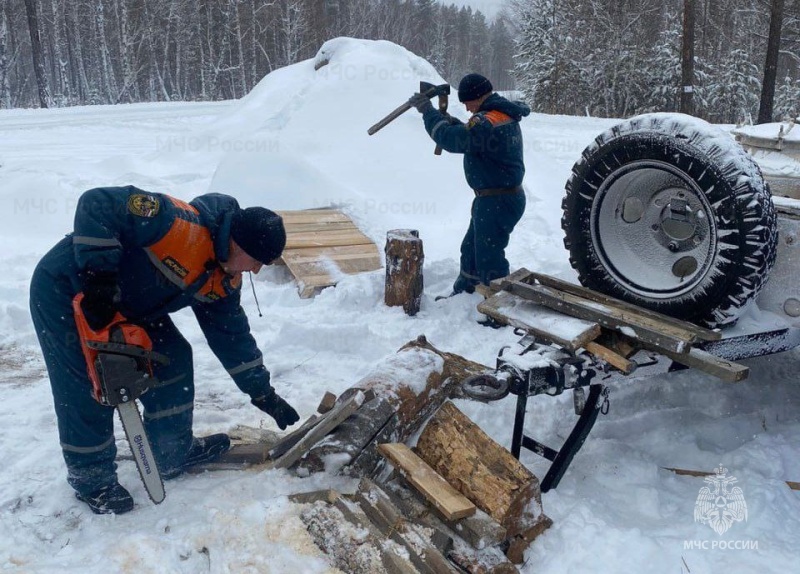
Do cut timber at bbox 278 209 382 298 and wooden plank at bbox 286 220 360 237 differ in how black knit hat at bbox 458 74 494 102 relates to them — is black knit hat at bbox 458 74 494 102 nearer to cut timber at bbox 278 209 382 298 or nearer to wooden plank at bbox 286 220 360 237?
cut timber at bbox 278 209 382 298

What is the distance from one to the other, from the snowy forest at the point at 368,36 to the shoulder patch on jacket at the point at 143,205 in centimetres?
2525

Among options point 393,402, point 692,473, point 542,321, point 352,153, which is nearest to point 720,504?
point 692,473

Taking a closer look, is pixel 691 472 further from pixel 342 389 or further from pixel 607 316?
pixel 342 389

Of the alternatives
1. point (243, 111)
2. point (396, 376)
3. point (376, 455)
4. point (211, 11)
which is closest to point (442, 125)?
point (396, 376)

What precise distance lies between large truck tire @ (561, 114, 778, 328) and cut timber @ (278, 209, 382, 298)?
2.82 metres

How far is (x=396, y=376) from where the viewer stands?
3168 mm

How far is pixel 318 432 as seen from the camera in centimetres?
287

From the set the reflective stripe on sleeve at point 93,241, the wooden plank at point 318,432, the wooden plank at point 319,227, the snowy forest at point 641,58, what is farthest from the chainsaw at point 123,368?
the snowy forest at point 641,58

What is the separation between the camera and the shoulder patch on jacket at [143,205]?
259 centimetres

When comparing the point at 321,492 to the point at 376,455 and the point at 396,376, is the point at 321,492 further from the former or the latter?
the point at 396,376

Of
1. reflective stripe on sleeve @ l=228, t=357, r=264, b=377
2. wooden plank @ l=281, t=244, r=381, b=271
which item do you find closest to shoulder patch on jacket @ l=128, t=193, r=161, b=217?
reflective stripe on sleeve @ l=228, t=357, r=264, b=377

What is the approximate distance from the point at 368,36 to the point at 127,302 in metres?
45.7

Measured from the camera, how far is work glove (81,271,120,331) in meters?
2.48

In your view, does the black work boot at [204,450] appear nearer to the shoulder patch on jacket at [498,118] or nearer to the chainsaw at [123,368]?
the chainsaw at [123,368]
